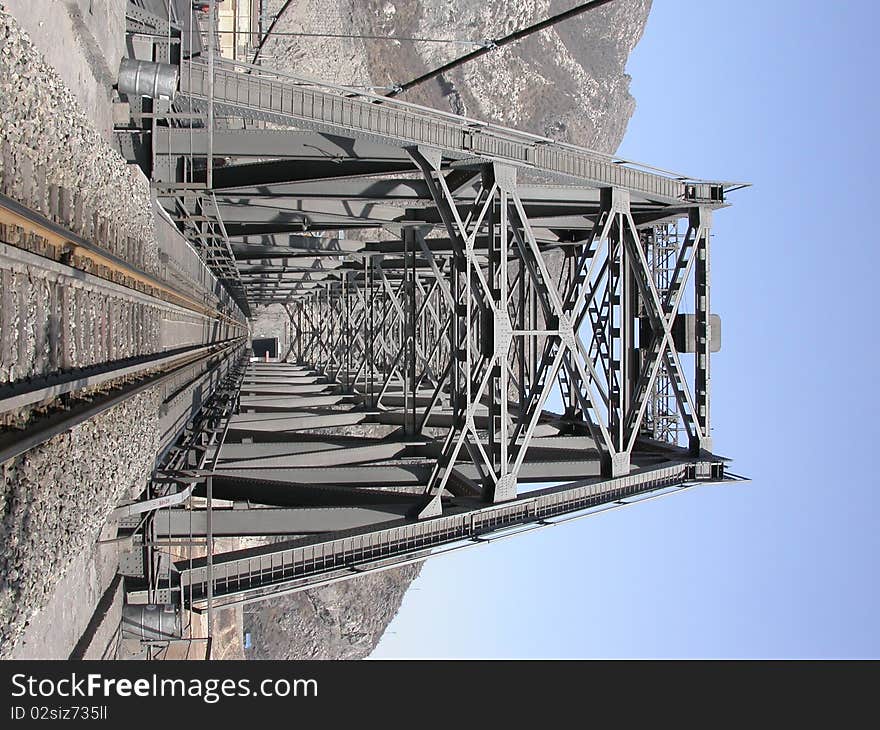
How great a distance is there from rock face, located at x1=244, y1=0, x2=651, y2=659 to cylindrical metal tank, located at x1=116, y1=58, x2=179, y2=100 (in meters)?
29.5

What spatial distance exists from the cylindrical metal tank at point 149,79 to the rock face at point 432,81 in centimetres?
2952

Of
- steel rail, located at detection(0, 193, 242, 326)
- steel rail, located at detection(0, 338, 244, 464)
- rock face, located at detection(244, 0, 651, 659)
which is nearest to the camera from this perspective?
steel rail, located at detection(0, 338, 244, 464)

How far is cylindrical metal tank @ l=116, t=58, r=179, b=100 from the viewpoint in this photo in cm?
852

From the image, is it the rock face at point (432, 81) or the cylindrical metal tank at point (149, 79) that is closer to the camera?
the cylindrical metal tank at point (149, 79)

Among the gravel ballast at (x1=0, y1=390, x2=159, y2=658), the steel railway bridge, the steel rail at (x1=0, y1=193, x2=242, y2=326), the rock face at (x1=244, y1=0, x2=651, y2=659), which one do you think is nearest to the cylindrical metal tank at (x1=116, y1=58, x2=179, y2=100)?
the steel railway bridge

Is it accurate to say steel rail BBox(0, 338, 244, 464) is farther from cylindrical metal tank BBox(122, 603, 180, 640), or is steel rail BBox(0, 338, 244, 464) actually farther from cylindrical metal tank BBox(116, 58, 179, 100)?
cylindrical metal tank BBox(116, 58, 179, 100)

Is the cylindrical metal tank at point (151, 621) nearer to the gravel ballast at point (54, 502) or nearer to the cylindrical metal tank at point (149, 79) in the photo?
the gravel ballast at point (54, 502)

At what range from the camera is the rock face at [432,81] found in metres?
47.9

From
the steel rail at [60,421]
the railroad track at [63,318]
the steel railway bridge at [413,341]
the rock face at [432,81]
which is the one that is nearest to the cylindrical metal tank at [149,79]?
the steel railway bridge at [413,341]

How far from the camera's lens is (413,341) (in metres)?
14.6

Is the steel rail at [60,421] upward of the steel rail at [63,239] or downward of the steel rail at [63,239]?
downward

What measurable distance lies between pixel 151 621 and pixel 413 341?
7639mm

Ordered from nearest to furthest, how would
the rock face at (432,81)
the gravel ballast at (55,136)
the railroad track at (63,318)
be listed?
the railroad track at (63,318)
the gravel ballast at (55,136)
the rock face at (432,81)

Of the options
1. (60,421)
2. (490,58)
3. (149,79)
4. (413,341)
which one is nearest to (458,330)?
(413,341)
